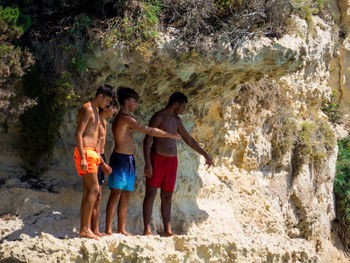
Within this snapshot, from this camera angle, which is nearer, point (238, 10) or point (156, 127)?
point (156, 127)

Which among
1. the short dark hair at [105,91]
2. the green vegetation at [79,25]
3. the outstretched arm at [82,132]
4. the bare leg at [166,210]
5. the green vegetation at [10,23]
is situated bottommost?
the bare leg at [166,210]

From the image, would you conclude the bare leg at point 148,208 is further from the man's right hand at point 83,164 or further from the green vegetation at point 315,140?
the green vegetation at point 315,140

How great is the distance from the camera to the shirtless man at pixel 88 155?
17.6ft

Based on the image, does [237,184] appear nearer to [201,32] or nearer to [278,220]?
[278,220]

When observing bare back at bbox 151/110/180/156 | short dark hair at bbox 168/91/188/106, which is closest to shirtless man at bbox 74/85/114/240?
bare back at bbox 151/110/180/156

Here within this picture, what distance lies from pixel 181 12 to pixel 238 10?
81 centimetres

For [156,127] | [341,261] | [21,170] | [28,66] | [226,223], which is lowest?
[341,261]

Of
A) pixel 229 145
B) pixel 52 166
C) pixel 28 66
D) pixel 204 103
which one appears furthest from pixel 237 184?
pixel 28 66

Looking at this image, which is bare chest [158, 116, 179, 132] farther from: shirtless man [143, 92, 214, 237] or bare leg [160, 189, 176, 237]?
bare leg [160, 189, 176, 237]

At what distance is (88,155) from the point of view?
5457 millimetres

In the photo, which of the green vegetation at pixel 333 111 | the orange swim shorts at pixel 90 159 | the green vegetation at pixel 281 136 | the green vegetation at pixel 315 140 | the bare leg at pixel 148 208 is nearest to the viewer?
the orange swim shorts at pixel 90 159

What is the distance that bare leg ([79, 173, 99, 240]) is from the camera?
536 cm

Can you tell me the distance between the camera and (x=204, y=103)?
25.3 feet

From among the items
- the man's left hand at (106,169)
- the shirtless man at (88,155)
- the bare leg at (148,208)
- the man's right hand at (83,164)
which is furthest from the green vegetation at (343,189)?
the man's right hand at (83,164)
